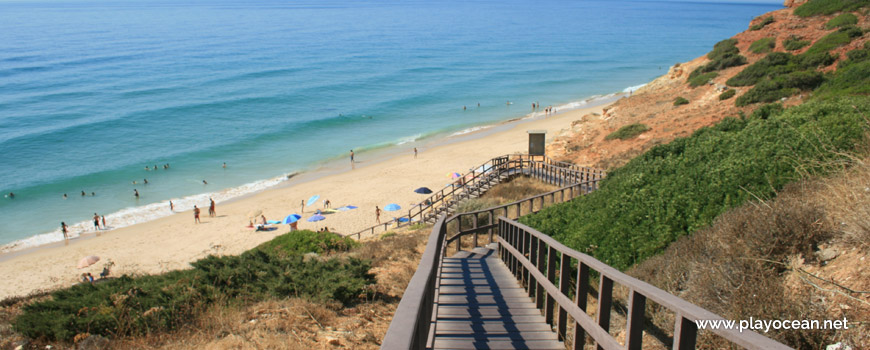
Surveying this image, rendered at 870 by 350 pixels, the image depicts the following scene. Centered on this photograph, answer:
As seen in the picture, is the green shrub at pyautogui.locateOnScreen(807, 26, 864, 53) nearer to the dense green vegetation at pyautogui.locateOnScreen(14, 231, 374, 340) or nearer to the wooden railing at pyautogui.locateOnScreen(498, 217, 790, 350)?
the wooden railing at pyautogui.locateOnScreen(498, 217, 790, 350)

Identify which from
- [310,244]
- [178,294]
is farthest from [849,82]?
[178,294]

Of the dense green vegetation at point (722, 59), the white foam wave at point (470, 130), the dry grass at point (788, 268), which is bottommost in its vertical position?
the white foam wave at point (470, 130)

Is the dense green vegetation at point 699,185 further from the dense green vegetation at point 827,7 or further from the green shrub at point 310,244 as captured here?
the dense green vegetation at point 827,7

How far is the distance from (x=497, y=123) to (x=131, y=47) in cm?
8381

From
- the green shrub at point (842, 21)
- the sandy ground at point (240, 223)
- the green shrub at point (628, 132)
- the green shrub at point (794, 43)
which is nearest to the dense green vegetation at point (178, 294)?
the sandy ground at point (240, 223)

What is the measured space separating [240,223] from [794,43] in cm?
3352

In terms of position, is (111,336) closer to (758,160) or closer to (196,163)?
(758,160)

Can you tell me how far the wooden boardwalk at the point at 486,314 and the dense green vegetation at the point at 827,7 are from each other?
1461 inches

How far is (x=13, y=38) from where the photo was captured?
368ft

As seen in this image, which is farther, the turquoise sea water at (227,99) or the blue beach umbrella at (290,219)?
the turquoise sea water at (227,99)

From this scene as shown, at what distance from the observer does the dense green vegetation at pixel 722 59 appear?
33.1m

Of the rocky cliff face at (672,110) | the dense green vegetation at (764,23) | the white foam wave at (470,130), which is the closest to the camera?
the rocky cliff face at (672,110)

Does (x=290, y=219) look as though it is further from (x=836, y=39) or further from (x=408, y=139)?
(x=836, y=39)

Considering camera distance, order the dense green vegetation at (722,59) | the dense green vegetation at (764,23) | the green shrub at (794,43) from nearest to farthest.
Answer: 1. the green shrub at (794,43)
2. the dense green vegetation at (722,59)
3. the dense green vegetation at (764,23)
